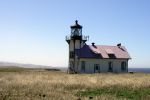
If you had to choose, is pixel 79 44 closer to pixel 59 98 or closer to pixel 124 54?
pixel 124 54

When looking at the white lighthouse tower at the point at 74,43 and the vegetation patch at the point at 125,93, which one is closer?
the vegetation patch at the point at 125,93

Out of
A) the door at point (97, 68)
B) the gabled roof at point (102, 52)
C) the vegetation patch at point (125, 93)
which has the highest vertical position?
the gabled roof at point (102, 52)

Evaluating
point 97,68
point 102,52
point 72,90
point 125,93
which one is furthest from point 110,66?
point 125,93

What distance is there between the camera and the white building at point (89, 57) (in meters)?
61.1

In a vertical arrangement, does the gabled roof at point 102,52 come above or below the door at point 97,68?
above

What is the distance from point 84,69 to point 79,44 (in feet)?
14.9

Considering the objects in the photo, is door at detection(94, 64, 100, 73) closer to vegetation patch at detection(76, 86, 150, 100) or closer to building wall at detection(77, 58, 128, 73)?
building wall at detection(77, 58, 128, 73)

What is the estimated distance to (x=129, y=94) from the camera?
709 inches

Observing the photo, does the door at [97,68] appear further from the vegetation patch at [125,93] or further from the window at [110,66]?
the vegetation patch at [125,93]

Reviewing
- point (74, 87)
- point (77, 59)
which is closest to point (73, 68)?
point (77, 59)

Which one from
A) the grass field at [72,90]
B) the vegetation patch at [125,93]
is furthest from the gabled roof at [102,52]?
the vegetation patch at [125,93]

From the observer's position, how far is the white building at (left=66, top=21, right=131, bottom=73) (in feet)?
200

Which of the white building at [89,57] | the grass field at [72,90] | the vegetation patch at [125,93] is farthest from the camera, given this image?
the white building at [89,57]

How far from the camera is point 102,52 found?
63.0 meters
